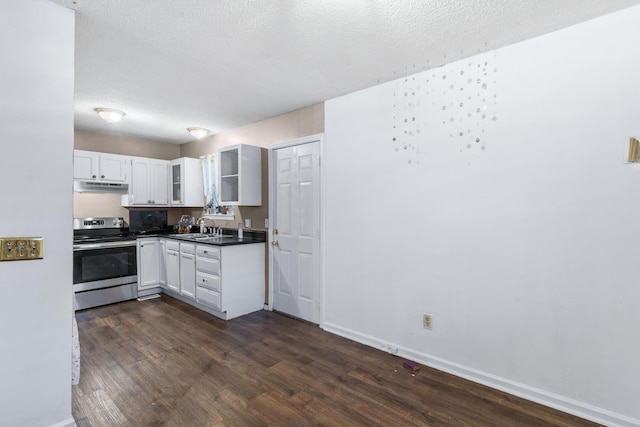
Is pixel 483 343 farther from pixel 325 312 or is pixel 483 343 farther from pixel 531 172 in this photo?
pixel 325 312

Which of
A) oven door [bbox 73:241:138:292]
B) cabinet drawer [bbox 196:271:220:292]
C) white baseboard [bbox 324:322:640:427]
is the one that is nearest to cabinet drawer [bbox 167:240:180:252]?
oven door [bbox 73:241:138:292]

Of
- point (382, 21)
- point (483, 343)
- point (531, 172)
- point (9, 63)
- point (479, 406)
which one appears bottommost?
point (479, 406)

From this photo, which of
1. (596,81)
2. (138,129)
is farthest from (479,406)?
(138,129)

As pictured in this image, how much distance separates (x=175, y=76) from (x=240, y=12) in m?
1.21

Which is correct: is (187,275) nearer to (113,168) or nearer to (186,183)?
(186,183)

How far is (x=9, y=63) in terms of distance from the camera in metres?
1.59

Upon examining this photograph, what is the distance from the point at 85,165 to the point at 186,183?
130 cm

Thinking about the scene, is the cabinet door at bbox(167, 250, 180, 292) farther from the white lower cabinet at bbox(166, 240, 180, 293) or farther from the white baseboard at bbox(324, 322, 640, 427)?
the white baseboard at bbox(324, 322, 640, 427)

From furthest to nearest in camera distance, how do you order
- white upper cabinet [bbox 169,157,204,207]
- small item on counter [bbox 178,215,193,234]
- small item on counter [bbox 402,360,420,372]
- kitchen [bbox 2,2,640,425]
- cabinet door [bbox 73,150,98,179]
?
small item on counter [bbox 178,215,193,234] → white upper cabinet [bbox 169,157,204,207] → cabinet door [bbox 73,150,98,179] → small item on counter [bbox 402,360,420,372] → kitchen [bbox 2,2,640,425]

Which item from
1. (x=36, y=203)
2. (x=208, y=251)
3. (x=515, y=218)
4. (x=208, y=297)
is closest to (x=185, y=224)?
(x=208, y=251)

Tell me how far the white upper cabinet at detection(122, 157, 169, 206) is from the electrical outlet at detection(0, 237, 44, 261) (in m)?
3.31

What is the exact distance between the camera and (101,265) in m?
4.04

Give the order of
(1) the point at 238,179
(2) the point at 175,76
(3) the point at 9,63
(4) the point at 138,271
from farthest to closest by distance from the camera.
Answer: (4) the point at 138,271 → (1) the point at 238,179 → (2) the point at 175,76 → (3) the point at 9,63

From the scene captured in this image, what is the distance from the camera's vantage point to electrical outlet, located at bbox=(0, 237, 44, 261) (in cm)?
159
